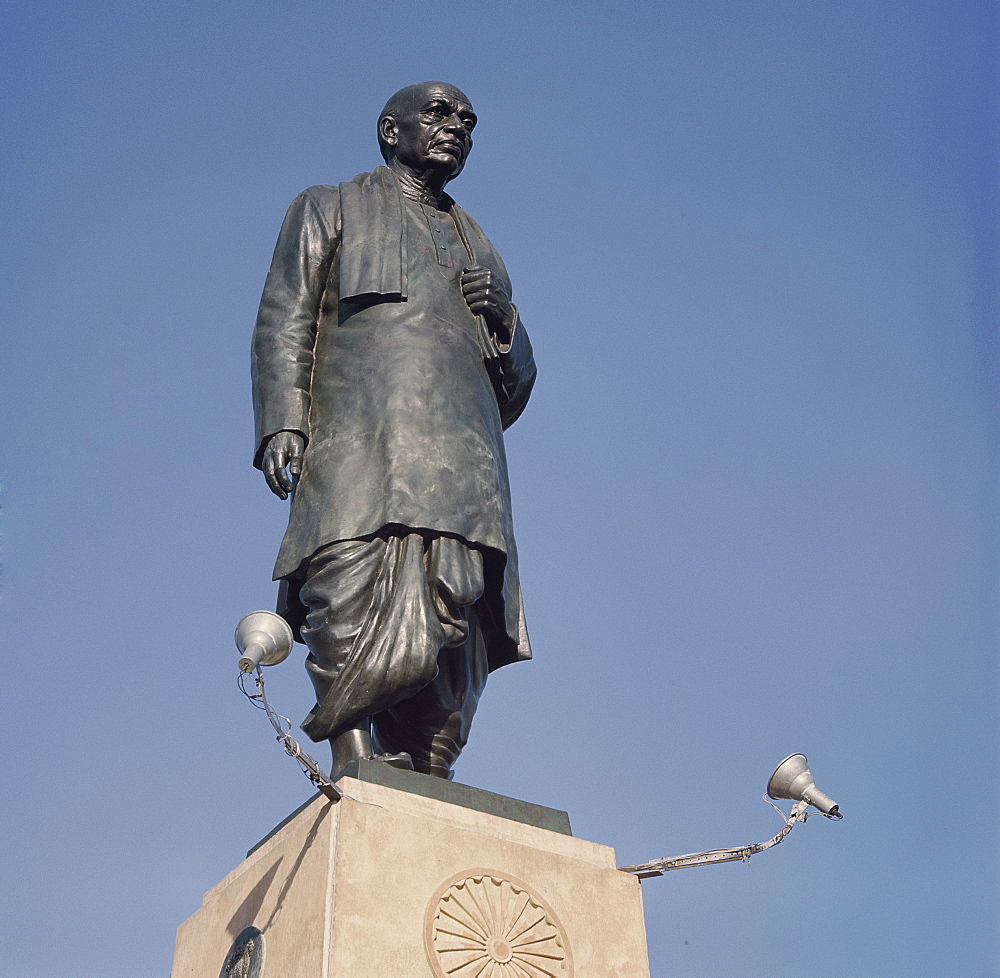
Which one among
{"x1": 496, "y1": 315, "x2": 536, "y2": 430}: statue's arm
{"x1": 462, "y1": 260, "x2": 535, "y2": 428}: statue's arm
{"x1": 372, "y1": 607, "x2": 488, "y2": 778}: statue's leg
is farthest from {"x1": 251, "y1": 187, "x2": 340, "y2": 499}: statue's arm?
→ {"x1": 372, "y1": 607, "x2": 488, "y2": 778}: statue's leg

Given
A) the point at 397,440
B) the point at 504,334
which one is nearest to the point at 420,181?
the point at 504,334

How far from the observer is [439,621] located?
248 inches

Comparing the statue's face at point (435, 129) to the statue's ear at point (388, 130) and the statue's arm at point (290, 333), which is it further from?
the statue's arm at point (290, 333)

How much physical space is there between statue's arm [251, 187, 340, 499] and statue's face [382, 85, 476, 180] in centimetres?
51

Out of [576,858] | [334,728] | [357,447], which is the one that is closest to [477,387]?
[357,447]

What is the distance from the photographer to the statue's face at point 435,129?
762 centimetres

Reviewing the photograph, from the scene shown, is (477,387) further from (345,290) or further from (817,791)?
(817,791)

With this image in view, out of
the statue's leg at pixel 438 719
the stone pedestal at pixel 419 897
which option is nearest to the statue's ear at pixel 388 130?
the statue's leg at pixel 438 719

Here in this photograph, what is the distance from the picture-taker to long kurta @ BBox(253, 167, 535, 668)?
255 inches

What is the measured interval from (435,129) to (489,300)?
1.04 metres

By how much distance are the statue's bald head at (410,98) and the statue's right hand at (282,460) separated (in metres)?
2.00

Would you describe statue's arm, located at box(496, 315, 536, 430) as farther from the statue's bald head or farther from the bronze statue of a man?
the statue's bald head

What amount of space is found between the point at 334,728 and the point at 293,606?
775 millimetres

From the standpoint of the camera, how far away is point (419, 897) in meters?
5.40
